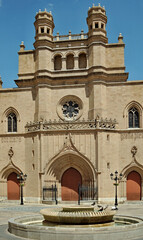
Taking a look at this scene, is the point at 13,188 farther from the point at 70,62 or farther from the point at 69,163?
the point at 70,62

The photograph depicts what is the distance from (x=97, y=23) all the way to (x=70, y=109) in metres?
9.23

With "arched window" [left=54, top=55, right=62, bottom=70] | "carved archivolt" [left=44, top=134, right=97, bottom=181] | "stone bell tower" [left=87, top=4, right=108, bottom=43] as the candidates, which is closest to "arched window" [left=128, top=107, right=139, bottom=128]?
"carved archivolt" [left=44, top=134, right=97, bottom=181]

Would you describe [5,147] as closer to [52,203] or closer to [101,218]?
[52,203]

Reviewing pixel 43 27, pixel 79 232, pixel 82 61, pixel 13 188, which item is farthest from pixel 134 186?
pixel 79 232

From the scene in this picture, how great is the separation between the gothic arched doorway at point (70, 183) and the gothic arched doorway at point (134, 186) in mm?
4726

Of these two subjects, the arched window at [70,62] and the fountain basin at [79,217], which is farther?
the arched window at [70,62]

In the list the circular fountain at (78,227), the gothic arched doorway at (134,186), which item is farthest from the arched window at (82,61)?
the circular fountain at (78,227)

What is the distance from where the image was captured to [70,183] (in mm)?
31938

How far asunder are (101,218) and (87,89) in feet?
68.4

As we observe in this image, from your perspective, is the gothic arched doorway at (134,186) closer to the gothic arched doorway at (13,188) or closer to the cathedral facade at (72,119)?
the cathedral facade at (72,119)

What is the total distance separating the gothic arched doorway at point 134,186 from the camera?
31422 mm

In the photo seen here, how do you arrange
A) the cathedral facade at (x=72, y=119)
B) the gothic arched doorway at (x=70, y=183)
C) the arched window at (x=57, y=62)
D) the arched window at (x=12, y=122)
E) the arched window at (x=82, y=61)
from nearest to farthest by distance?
the cathedral facade at (x=72, y=119), the gothic arched doorway at (x=70, y=183), the arched window at (x=12, y=122), the arched window at (x=82, y=61), the arched window at (x=57, y=62)

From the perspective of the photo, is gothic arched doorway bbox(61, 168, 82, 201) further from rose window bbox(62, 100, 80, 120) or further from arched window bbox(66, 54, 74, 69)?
arched window bbox(66, 54, 74, 69)

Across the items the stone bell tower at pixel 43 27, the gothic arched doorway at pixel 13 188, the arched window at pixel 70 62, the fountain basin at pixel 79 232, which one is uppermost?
the stone bell tower at pixel 43 27
